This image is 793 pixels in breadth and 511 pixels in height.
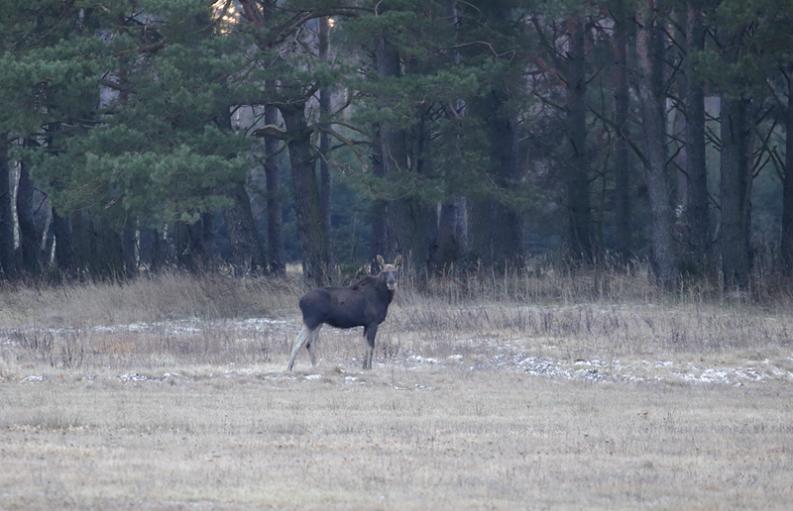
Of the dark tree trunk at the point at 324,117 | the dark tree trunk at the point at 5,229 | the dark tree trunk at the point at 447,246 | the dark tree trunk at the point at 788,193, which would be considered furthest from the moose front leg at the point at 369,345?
the dark tree trunk at the point at 5,229

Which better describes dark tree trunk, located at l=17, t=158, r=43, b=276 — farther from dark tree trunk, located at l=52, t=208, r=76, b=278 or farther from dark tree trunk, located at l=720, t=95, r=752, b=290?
dark tree trunk, located at l=720, t=95, r=752, b=290

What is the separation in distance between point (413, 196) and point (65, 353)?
13956mm

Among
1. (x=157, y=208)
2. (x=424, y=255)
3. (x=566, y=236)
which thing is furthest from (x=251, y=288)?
(x=566, y=236)

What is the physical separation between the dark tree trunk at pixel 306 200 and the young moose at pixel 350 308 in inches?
564

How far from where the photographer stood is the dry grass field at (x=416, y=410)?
1084 cm

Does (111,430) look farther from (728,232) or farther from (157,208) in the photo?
(728,232)

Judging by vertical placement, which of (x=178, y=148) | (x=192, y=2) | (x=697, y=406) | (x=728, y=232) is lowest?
(x=697, y=406)

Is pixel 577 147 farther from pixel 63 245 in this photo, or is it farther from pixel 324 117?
pixel 63 245

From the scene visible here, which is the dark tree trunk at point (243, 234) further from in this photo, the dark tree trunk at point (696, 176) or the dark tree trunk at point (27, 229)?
the dark tree trunk at point (696, 176)

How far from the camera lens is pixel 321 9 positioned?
33.5 m

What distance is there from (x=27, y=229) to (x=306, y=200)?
14.5 metres

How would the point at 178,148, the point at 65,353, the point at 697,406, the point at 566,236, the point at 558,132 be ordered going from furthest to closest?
the point at 558,132, the point at 566,236, the point at 178,148, the point at 65,353, the point at 697,406

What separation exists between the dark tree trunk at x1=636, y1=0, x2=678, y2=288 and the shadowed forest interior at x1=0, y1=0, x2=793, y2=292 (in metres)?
0.06

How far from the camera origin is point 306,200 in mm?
36500
